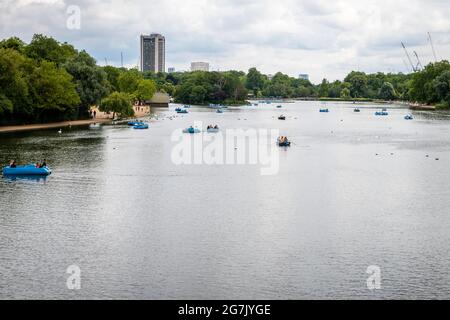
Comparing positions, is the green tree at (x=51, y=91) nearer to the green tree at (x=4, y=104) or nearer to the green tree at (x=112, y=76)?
the green tree at (x=4, y=104)

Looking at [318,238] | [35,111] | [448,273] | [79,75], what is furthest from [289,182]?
[79,75]

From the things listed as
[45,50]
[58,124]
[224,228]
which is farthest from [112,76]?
[224,228]

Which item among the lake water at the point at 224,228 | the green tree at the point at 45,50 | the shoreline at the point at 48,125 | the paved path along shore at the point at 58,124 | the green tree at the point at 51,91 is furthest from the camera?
the green tree at the point at 45,50

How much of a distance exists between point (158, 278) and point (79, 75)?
98.2m

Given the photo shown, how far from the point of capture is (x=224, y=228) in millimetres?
39594

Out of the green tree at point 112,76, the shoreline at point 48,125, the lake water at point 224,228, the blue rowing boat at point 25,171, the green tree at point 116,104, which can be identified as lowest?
the lake water at point 224,228

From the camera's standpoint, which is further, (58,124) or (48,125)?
(58,124)

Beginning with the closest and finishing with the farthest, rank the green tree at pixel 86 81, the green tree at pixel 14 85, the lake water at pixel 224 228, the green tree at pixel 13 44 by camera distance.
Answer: the lake water at pixel 224 228, the green tree at pixel 14 85, the green tree at pixel 86 81, the green tree at pixel 13 44

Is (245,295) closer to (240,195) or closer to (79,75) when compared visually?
(240,195)

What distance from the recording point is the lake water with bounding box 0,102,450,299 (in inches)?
1168

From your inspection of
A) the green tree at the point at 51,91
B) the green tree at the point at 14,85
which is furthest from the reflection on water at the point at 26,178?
the green tree at the point at 51,91

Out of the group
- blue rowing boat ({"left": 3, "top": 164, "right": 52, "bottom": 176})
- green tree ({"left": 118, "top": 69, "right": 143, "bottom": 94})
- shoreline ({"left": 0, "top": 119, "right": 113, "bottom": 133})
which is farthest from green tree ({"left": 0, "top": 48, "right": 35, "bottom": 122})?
green tree ({"left": 118, "top": 69, "right": 143, "bottom": 94})

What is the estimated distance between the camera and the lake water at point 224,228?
29656 millimetres

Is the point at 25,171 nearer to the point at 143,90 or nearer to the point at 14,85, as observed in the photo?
the point at 14,85
